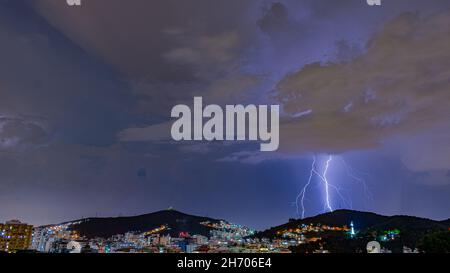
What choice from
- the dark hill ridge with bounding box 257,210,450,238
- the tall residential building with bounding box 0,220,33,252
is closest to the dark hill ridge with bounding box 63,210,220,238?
the dark hill ridge with bounding box 257,210,450,238

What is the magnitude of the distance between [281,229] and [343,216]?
231cm

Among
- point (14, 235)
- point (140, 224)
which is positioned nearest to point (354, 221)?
point (140, 224)

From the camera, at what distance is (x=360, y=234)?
11.4m

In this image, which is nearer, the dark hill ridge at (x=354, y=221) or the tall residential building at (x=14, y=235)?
the dark hill ridge at (x=354, y=221)

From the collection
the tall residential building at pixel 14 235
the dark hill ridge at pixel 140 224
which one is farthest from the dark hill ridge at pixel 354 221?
the tall residential building at pixel 14 235

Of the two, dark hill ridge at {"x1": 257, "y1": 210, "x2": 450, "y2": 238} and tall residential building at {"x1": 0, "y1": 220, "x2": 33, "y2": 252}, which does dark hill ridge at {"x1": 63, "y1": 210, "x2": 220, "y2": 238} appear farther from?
tall residential building at {"x1": 0, "y1": 220, "x2": 33, "y2": 252}

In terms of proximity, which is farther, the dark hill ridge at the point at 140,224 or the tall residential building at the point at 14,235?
the tall residential building at the point at 14,235

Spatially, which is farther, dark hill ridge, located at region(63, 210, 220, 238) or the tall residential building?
the tall residential building

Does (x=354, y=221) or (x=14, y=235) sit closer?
(x=354, y=221)

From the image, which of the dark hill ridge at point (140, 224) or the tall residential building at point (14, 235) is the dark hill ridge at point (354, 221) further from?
the tall residential building at point (14, 235)

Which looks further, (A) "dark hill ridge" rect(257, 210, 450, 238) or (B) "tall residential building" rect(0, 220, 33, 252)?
(B) "tall residential building" rect(0, 220, 33, 252)

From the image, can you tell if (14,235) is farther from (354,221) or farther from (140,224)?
(354,221)
